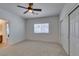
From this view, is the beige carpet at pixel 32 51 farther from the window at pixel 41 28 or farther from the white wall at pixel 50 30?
the window at pixel 41 28

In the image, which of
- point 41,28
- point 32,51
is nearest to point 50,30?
point 41,28

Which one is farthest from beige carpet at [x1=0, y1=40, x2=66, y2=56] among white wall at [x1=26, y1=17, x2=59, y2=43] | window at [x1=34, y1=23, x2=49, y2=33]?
window at [x1=34, y1=23, x2=49, y2=33]

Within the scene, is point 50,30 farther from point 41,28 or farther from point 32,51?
point 32,51

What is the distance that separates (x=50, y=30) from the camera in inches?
336

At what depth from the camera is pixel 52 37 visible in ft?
27.7

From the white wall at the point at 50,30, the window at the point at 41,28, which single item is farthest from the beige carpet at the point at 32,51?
the window at the point at 41,28

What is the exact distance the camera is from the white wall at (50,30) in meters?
8.28

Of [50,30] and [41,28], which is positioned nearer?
[50,30]

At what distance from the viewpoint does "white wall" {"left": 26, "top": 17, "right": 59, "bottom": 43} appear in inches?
326

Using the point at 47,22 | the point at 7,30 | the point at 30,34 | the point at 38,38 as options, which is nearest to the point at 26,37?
the point at 30,34

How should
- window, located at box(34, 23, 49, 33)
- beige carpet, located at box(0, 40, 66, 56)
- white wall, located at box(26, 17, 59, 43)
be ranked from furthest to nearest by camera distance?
window, located at box(34, 23, 49, 33) < white wall, located at box(26, 17, 59, 43) < beige carpet, located at box(0, 40, 66, 56)

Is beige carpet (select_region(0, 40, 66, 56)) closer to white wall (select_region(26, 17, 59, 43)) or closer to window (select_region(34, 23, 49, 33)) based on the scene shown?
white wall (select_region(26, 17, 59, 43))

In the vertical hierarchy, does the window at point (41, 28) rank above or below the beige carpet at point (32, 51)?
above

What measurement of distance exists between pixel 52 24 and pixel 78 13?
5.87 m
